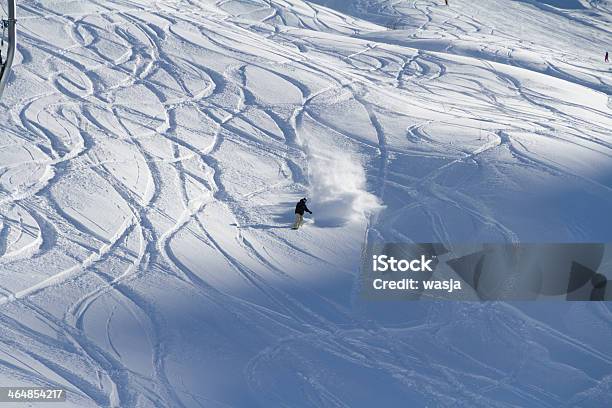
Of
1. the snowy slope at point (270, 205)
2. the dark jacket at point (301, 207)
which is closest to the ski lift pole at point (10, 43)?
the snowy slope at point (270, 205)

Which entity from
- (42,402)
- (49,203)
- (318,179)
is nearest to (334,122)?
(318,179)

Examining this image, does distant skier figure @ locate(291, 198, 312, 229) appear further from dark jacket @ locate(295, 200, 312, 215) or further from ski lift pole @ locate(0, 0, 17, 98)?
ski lift pole @ locate(0, 0, 17, 98)

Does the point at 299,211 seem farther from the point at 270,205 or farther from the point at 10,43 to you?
the point at 10,43

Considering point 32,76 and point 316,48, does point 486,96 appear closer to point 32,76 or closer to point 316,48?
point 316,48

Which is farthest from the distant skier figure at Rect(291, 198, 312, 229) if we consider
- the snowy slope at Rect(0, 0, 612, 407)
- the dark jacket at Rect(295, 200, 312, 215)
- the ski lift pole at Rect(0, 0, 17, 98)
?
the ski lift pole at Rect(0, 0, 17, 98)

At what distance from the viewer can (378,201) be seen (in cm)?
2098

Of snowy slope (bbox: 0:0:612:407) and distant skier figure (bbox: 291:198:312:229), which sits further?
distant skier figure (bbox: 291:198:312:229)

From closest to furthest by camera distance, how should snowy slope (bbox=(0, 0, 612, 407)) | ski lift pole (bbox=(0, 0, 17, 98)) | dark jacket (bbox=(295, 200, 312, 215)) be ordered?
ski lift pole (bbox=(0, 0, 17, 98)) < snowy slope (bbox=(0, 0, 612, 407)) < dark jacket (bbox=(295, 200, 312, 215))

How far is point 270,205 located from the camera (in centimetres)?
2073

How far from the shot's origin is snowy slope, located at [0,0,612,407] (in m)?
14.1

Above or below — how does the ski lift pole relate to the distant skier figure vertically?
above

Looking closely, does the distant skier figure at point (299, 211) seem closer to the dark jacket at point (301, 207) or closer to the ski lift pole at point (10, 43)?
the dark jacket at point (301, 207)

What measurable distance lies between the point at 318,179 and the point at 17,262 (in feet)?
26.9

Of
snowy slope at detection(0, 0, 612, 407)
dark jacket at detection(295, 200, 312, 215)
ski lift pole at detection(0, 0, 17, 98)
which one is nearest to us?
ski lift pole at detection(0, 0, 17, 98)
